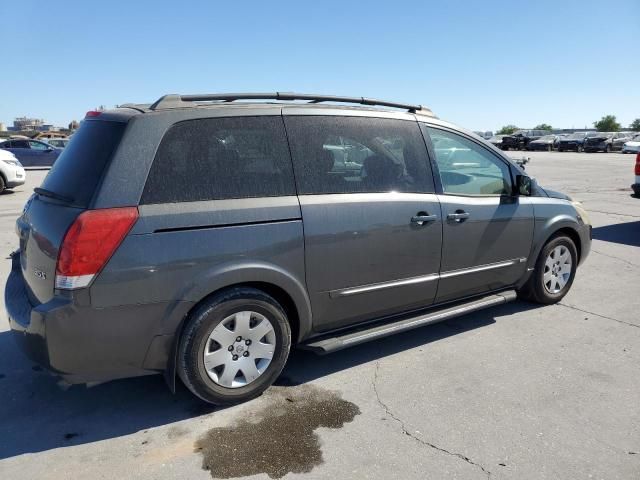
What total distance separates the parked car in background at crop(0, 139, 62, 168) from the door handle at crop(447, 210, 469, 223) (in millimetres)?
22977

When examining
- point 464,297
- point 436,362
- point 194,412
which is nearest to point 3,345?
point 194,412

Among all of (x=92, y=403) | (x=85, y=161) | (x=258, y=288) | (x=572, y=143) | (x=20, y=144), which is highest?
(x=85, y=161)

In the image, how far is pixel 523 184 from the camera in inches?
178

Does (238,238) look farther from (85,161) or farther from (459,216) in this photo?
(459,216)

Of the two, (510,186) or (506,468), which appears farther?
(510,186)

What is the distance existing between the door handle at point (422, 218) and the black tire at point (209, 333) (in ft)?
3.91

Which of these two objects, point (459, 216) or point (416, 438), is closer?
point (416, 438)

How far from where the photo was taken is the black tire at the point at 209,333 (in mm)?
2969

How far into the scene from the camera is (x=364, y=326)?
371 cm

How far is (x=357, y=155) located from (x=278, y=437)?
193 centimetres

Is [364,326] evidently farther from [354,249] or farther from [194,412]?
[194,412]

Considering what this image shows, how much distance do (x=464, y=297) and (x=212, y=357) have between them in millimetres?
2204

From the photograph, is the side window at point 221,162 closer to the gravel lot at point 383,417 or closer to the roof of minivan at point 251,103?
the roof of minivan at point 251,103

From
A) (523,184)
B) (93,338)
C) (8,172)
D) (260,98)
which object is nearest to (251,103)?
(260,98)
